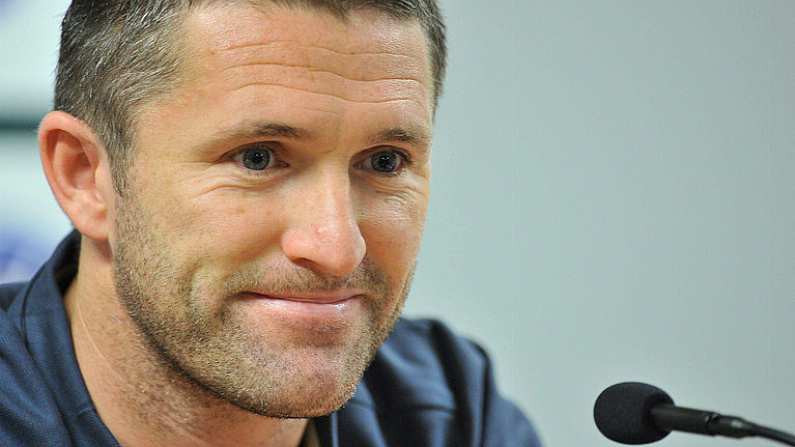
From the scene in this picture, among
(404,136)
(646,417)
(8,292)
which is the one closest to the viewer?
(646,417)

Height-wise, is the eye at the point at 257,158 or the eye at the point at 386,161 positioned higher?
the eye at the point at 386,161

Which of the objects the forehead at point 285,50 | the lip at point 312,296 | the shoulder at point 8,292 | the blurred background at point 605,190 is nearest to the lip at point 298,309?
the lip at point 312,296

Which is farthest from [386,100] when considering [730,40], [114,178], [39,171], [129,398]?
[730,40]

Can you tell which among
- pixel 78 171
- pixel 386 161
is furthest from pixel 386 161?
pixel 78 171

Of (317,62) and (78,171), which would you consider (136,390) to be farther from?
(317,62)

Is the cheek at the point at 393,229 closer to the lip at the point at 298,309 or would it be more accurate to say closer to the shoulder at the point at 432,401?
the lip at the point at 298,309

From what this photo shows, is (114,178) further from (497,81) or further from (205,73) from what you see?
(497,81)

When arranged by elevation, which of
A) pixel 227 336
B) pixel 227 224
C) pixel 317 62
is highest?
pixel 317 62

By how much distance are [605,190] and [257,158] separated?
1.55m

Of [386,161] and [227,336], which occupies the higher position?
[386,161]

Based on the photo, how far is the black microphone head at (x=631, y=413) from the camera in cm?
148

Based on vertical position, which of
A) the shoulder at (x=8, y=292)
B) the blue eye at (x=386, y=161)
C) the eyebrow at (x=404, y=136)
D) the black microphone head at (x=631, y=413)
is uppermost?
the eyebrow at (x=404, y=136)

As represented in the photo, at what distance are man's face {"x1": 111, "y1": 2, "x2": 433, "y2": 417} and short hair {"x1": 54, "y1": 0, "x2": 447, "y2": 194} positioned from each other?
0.07 feet

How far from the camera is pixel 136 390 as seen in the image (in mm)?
1914
